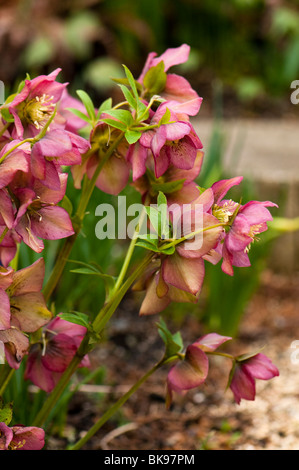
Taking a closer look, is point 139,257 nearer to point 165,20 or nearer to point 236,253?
point 236,253

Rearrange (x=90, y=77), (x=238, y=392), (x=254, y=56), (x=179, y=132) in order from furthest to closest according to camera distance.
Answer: (x=254, y=56)
(x=90, y=77)
(x=238, y=392)
(x=179, y=132)

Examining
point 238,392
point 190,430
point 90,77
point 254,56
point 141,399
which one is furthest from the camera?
point 254,56

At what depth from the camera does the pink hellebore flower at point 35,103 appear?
1.94 feet

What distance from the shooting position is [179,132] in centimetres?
56

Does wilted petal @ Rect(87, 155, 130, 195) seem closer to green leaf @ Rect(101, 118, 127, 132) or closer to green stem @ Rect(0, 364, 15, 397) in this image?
green leaf @ Rect(101, 118, 127, 132)

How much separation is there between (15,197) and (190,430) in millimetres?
682

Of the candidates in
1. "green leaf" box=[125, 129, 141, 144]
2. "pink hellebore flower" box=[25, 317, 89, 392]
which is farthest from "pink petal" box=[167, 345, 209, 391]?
"green leaf" box=[125, 129, 141, 144]

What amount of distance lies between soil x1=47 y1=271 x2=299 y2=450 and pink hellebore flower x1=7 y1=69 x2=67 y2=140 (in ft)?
1.71

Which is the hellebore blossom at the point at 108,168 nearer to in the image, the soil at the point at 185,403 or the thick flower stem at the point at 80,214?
the thick flower stem at the point at 80,214

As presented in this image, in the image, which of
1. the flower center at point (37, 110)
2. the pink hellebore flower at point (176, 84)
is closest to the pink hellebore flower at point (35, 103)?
the flower center at point (37, 110)

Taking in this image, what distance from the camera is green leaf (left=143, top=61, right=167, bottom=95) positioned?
0.64 metres

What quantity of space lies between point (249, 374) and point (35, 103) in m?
0.35

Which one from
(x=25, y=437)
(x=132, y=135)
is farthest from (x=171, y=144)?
(x=25, y=437)
